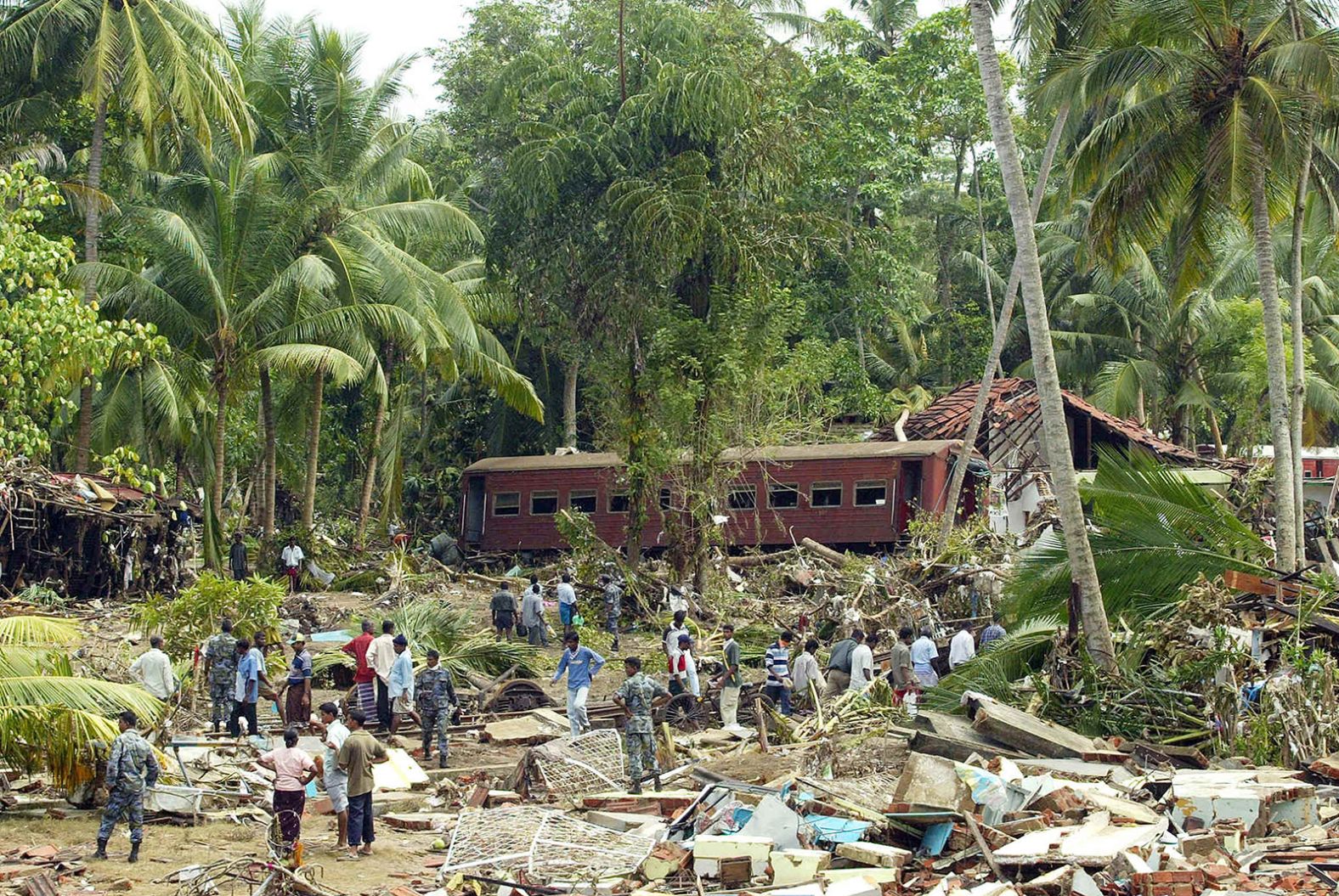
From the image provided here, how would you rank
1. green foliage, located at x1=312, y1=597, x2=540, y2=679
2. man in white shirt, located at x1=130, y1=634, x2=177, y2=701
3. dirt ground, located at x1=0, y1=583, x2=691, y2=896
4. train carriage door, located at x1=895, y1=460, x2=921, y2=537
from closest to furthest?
dirt ground, located at x1=0, y1=583, x2=691, y2=896
man in white shirt, located at x1=130, y1=634, x2=177, y2=701
green foliage, located at x1=312, y1=597, x2=540, y2=679
train carriage door, located at x1=895, y1=460, x2=921, y2=537

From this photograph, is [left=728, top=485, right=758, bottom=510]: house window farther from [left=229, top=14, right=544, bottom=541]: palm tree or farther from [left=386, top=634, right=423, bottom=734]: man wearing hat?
[left=386, top=634, right=423, bottom=734]: man wearing hat

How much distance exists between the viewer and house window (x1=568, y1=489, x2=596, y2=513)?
34.0 m

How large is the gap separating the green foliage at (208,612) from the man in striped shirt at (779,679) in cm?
686

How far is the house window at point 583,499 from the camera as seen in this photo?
34.0 m

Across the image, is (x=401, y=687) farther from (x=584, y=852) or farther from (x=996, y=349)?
(x=996, y=349)

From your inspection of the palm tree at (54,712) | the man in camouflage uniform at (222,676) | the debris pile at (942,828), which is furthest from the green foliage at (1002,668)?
the palm tree at (54,712)

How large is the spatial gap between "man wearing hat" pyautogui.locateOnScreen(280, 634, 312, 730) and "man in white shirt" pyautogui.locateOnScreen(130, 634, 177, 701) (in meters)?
1.65

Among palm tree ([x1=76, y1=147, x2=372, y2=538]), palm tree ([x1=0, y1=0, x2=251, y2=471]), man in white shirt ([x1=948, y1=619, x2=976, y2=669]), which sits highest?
palm tree ([x1=0, y1=0, x2=251, y2=471])

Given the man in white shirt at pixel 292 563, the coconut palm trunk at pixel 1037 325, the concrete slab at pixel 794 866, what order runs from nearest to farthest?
the concrete slab at pixel 794 866, the coconut palm trunk at pixel 1037 325, the man in white shirt at pixel 292 563

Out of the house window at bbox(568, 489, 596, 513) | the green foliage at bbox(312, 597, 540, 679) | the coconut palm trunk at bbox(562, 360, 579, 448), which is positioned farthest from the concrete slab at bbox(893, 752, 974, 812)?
the coconut palm trunk at bbox(562, 360, 579, 448)

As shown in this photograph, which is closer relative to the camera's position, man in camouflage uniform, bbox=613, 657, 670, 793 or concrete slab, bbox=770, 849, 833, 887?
concrete slab, bbox=770, 849, 833, 887

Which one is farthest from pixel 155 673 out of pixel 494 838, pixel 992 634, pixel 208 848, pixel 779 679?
pixel 992 634

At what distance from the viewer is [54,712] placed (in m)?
12.0

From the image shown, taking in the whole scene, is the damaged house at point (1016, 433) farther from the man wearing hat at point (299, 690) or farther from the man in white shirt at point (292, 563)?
the man wearing hat at point (299, 690)
